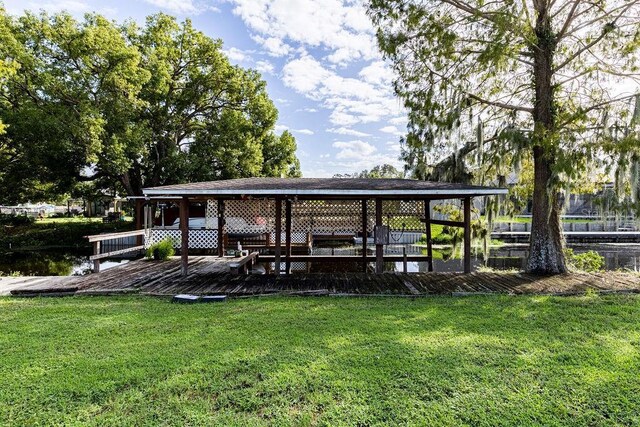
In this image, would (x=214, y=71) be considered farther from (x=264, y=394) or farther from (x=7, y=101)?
(x=264, y=394)

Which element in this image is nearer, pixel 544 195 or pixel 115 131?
pixel 544 195

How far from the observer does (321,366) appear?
329 cm

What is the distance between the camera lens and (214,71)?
726 inches

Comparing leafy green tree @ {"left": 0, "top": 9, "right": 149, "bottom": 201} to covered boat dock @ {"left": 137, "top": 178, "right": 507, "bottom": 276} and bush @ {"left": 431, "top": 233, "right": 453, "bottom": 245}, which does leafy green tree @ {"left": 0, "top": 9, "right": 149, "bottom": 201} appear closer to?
covered boat dock @ {"left": 137, "top": 178, "right": 507, "bottom": 276}

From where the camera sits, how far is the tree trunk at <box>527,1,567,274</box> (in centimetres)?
742

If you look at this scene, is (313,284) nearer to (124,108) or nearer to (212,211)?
(212,211)

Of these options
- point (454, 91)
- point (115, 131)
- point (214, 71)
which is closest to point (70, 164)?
point (115, 131)

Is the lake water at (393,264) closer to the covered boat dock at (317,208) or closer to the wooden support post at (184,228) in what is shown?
the covered boat dock at (317,208)

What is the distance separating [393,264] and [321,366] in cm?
955

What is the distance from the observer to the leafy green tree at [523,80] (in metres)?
6.98

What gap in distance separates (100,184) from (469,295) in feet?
70.3

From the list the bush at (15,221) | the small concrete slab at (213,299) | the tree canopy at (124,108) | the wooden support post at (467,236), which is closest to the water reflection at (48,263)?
the tree canopy at (124,108)

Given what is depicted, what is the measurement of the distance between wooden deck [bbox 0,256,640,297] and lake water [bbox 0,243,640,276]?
8.33ft

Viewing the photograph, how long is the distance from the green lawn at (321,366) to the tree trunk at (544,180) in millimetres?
2815
